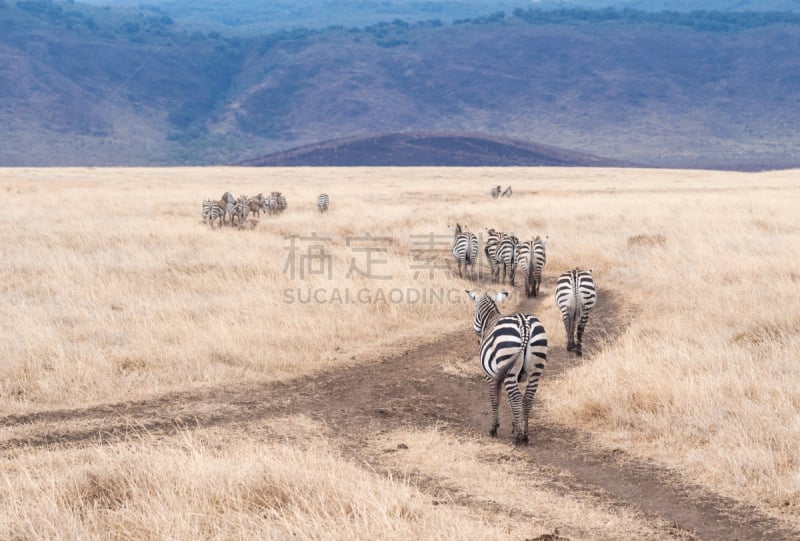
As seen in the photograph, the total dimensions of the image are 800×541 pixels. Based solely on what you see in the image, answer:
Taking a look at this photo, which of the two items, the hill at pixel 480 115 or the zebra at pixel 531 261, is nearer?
the zebra at pixel 531 261

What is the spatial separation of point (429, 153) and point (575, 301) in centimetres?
13497

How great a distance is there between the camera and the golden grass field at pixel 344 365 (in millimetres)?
6055

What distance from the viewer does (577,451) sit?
8.19 meters

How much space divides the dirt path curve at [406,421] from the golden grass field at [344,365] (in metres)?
0.18

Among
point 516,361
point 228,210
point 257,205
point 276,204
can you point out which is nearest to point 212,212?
point 228,210

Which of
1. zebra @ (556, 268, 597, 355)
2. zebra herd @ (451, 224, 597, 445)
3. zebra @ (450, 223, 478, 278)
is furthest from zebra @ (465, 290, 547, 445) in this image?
zebra @ (450, 223, 478, 278)

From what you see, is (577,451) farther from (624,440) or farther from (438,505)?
(438,505)

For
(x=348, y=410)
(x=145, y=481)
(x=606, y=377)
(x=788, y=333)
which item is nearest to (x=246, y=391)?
(x=348, y=410)

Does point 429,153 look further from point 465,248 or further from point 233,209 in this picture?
point 465,248

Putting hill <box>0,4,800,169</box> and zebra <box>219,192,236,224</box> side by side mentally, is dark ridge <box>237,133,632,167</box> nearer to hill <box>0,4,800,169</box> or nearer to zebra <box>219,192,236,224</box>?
hill <box>0,4,800,169</box>

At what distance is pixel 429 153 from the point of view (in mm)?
145375

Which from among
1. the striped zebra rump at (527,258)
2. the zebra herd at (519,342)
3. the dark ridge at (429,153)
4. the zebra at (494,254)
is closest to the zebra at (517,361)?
the zebra herd at (519,342)

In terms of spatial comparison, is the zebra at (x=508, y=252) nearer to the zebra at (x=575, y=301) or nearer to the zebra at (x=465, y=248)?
the zebra at (x=465, y=248)

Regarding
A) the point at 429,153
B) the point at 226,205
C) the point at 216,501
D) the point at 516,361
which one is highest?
the point at 429,153
